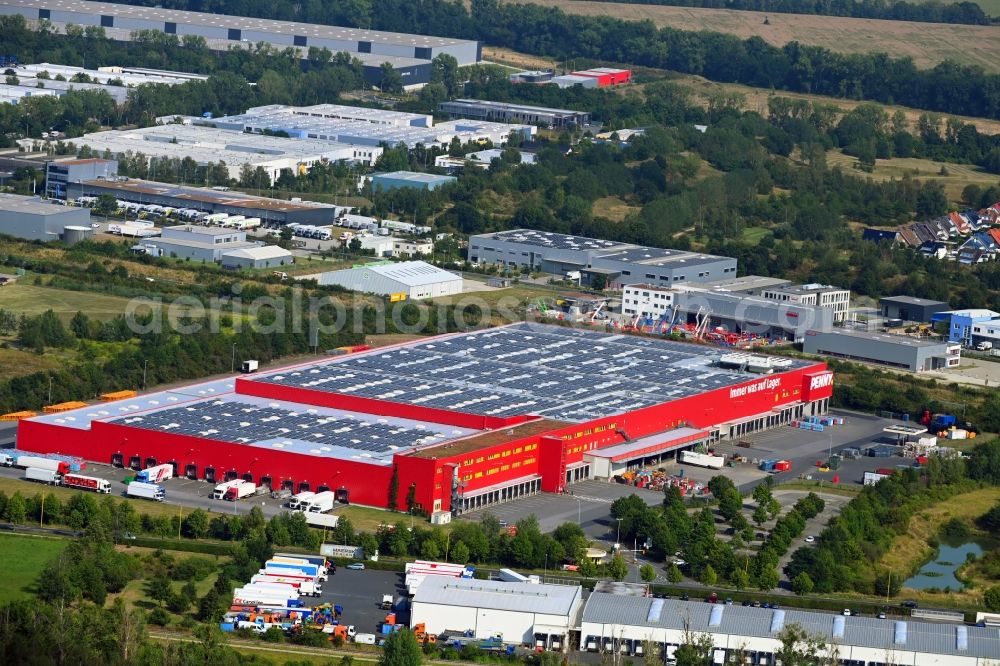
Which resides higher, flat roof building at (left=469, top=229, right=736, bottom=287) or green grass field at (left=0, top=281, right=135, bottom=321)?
flat roof building at (left=469, top=229, right=736, bottom=287)

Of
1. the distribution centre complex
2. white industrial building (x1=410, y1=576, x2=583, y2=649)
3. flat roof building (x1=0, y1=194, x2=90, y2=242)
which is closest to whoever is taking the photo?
white industrial building (x1=410, y1=576, x2=583, y2=649)

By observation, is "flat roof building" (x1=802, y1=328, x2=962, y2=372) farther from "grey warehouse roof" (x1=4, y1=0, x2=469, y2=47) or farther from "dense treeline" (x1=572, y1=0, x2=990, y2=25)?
"dense treeline" (x1=572, y1=0, x2=990, y2=25)

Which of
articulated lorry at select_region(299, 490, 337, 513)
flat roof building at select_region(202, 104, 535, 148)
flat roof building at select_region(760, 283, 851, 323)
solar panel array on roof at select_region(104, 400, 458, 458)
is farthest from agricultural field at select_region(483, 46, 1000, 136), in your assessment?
articulated lorry at select_region(299, 490, 337, 513)

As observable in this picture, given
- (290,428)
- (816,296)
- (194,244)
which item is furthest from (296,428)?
(816,296)

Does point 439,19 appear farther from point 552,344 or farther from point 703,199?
point 552,344

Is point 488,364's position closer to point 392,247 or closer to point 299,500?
point 299,500

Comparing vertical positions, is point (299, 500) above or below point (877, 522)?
below

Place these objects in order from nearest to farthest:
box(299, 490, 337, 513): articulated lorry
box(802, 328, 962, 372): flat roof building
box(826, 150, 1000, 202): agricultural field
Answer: box(299, 490, 337, 513): articulated lorry
box(802, 328, 962, 372): flat roof building
box(826, 150, 1000, 202): agricultural field
